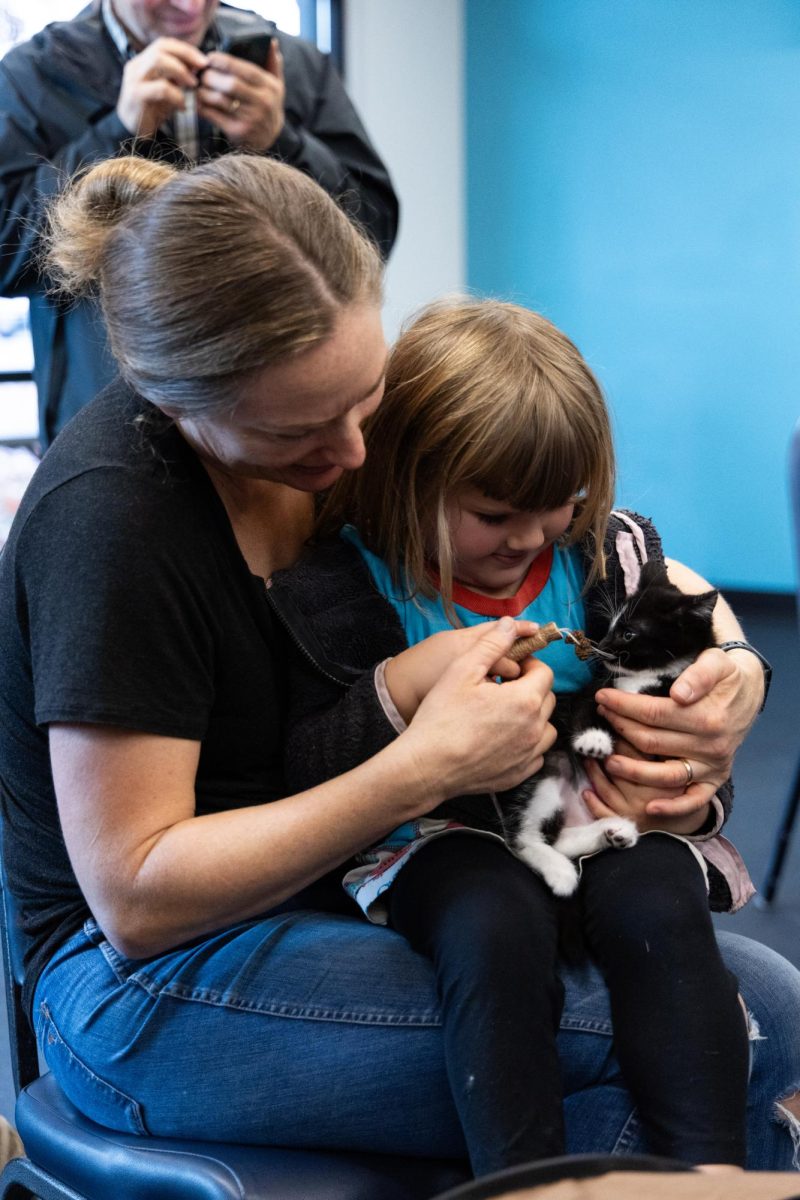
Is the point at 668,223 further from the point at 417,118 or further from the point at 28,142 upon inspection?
the point at 28,142

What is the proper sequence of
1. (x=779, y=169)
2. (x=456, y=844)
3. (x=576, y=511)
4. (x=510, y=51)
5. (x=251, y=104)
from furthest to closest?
(x=510, y=51)
(x=779, y=169)
(x=251, y=104)
(x=576, y=511)
(x=456, y=844)

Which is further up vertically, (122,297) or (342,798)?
(122,297)

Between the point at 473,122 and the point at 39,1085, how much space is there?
15.2 ft

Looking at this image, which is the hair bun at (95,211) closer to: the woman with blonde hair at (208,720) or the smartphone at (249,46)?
the woman with blonde hair at (208,720)

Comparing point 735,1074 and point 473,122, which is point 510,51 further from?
point 735,1074

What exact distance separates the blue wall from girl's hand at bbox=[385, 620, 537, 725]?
11.9 ft

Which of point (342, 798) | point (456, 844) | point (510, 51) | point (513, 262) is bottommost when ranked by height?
point (513, 262)

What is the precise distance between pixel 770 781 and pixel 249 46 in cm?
245

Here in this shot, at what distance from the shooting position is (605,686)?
1374 millimetres

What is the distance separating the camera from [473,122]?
16.9ft

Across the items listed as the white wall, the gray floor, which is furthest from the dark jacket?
the white wall

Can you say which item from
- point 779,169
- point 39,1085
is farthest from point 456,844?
point 779,169

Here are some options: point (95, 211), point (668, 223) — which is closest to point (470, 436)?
point (95, 211)

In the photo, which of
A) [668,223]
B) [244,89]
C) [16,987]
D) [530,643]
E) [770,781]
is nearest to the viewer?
[530,643]
